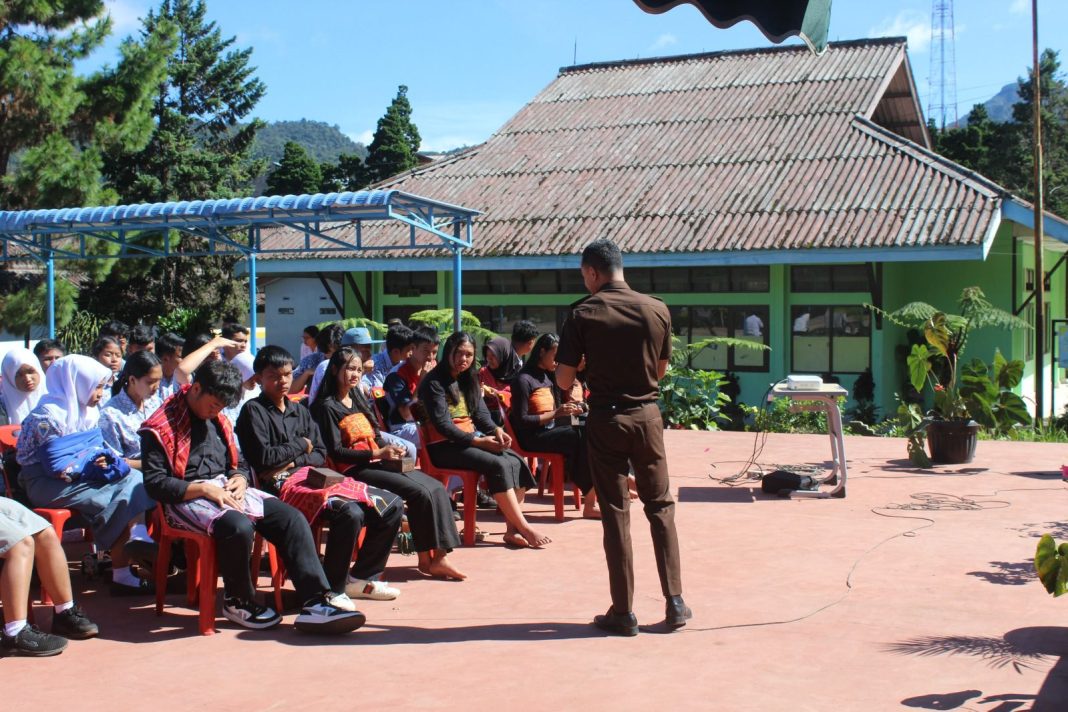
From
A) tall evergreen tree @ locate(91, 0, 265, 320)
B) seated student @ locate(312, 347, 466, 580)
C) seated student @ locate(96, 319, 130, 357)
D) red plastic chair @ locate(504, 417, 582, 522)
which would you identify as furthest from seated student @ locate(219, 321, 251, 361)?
tall evergreen tree @ locate(91, 0, 265, 320)

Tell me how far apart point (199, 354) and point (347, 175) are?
123 ft

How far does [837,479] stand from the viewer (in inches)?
368

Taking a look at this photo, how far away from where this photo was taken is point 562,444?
7.96m

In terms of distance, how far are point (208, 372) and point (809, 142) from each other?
16152 mm

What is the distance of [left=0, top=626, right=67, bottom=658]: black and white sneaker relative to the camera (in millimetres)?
4844

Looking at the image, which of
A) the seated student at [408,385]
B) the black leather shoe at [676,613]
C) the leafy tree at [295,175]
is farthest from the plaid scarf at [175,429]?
the leafy tree at [295,175]

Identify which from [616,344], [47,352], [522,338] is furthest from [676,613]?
[47,352]

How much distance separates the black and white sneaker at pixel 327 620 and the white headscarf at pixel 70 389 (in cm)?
169

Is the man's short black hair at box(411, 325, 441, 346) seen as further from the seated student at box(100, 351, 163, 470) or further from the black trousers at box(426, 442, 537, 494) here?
the seated student at box(100, 351, 163, 470)

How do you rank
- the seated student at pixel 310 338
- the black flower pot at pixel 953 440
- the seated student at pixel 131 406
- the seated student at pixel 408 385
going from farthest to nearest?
1. the seated student at pixel 310 338
2. the black flower pot at pixel 953 440
3. the seated student at pixel 408 385
4. the seated student at pixel 131 406

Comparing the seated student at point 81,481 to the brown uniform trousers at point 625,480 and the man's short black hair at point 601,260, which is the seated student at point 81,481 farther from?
the man's short black hair at point 601,260

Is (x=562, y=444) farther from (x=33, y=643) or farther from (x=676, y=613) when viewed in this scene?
(x=33, y=643)

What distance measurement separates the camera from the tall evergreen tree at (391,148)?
43.4m

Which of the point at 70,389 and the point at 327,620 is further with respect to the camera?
the point at 70,389
